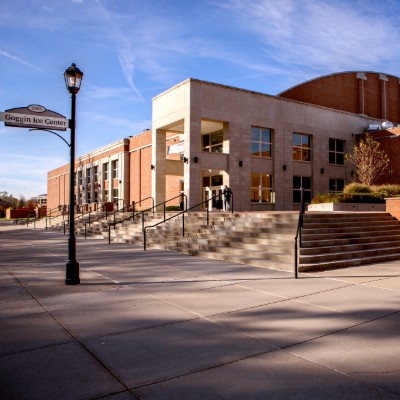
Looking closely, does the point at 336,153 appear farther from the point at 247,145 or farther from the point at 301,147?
the point at 247,145

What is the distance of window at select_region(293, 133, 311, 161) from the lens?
1105 inches

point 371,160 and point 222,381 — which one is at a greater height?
point 371,160

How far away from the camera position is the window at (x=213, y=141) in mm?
26797

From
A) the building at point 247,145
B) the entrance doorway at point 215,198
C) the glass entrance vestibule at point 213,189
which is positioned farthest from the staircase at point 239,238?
the glass entrance vestibule at point 213,189

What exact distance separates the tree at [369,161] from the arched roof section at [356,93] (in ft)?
24.8

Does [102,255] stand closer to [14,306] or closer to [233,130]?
[14,306]

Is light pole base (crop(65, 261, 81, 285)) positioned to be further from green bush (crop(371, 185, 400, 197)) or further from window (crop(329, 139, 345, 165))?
window (crop(329, 139, 345, 165))

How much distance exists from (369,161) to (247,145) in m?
10.1

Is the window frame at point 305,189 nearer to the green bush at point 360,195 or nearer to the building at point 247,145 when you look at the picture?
the building at point 247,145

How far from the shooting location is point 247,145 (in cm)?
2522

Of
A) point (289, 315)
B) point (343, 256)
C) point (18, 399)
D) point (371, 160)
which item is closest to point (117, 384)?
point (18, 399)

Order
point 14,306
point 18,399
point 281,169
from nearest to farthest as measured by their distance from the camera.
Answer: point 18,399, point 14,306, point 281,169

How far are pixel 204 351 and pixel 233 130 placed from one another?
21.5 m

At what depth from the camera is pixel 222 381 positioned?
3457 millimetres
